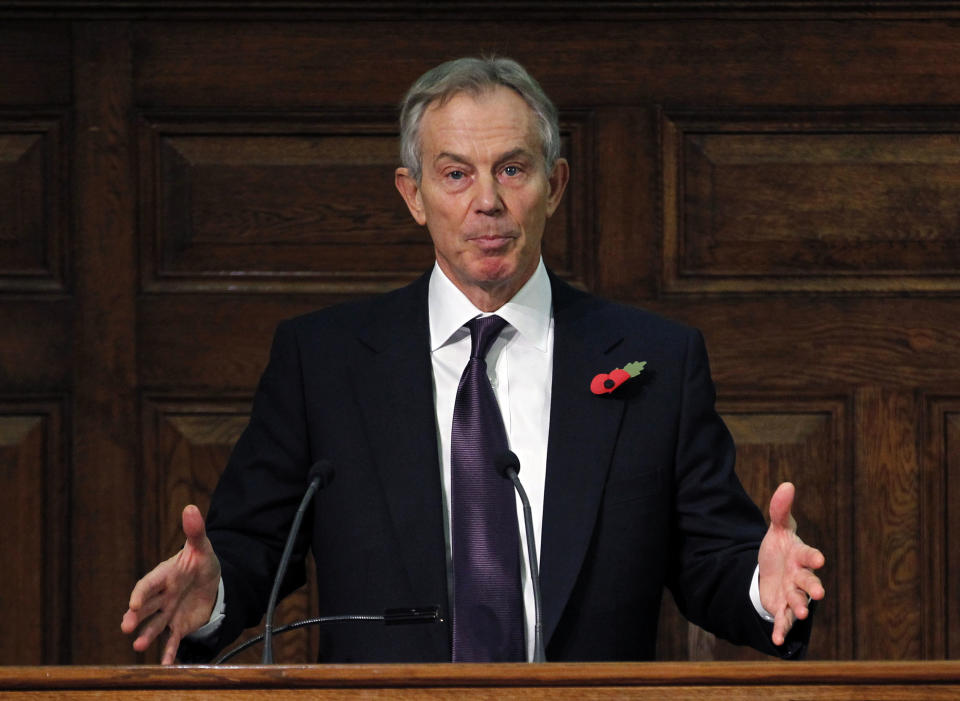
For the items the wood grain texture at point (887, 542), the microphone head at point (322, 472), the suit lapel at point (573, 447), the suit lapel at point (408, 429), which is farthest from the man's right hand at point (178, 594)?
the wood grain texture at point (887, 542)

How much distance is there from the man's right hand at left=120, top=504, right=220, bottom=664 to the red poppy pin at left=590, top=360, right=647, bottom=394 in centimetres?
58

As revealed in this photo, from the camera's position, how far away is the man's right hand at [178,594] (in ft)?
4.53

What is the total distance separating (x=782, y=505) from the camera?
1406mm

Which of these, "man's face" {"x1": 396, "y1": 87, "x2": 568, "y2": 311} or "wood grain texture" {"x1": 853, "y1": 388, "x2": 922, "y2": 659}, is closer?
"man's face" {"x1": 396, "y1": 87, "x2": 568, "y2": 311}

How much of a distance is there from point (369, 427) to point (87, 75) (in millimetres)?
1274

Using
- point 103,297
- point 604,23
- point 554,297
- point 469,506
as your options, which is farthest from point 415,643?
point 604,23

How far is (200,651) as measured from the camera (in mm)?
1584

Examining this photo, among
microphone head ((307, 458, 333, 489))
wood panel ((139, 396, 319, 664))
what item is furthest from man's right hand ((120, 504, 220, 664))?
wood panel ((139, 396, 319, 664))

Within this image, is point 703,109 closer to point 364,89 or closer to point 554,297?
point 364,89

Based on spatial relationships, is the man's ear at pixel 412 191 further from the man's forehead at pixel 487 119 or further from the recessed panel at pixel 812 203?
the recessed panel at pixel 812 203

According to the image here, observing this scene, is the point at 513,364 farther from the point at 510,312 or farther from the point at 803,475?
the point at 803,475

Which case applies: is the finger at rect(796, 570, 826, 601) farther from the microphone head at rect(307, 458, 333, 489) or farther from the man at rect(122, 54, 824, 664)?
the microphone head at rect(307, 458, 333, 489)

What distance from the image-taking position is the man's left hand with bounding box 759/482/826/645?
1.39 m

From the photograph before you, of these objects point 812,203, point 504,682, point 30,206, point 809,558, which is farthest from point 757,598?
point 30,206
